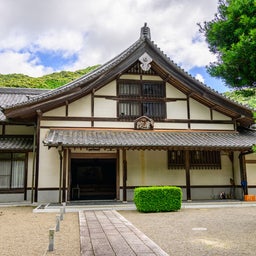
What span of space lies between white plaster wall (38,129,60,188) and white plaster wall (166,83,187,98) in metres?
6.38

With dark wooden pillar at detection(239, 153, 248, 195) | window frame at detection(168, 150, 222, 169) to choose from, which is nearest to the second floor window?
window frame at detection(168, 150, 222, 169)

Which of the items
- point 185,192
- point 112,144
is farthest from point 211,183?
point 112,144

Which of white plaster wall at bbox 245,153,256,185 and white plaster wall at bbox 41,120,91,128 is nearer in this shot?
white plaster wall at bbox 41,120,91,128

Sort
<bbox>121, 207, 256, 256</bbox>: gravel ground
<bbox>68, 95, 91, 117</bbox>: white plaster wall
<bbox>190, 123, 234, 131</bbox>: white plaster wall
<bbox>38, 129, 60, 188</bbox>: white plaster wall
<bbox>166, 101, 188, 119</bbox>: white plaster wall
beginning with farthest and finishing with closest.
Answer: <bbox>190, 123, 234, 131</bbox>: white plaster wall < <bbox>166, 101, 188, 119</bbox>: white plaster wall < <bbox>68, 95, 91, 117</bbox>: white plaster wall < <bbox>38, 129, 60, 188</bbox>: white plaster wall < <bbox>121, 207, 256, 256</bbox>: gravel ground

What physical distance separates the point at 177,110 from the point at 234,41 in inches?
395

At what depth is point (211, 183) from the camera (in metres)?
14.8

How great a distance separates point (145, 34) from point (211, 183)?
806 centimetres

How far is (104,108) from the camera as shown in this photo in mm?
14695

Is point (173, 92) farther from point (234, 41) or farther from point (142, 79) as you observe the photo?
point (234, 41)

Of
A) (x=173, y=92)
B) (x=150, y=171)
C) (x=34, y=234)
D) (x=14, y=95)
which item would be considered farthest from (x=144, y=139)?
(x=14, y=95)

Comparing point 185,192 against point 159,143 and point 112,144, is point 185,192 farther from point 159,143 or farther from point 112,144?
point 112,144

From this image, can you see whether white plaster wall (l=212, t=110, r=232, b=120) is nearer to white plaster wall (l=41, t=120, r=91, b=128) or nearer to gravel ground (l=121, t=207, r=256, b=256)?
gravel ground (l=121, t=207, r=256, b=256)

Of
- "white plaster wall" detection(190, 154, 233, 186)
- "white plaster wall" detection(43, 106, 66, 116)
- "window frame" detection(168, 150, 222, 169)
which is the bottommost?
"white plaster wall" detection(190, 154, 233, 186)

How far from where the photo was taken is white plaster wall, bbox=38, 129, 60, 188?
13.3m
